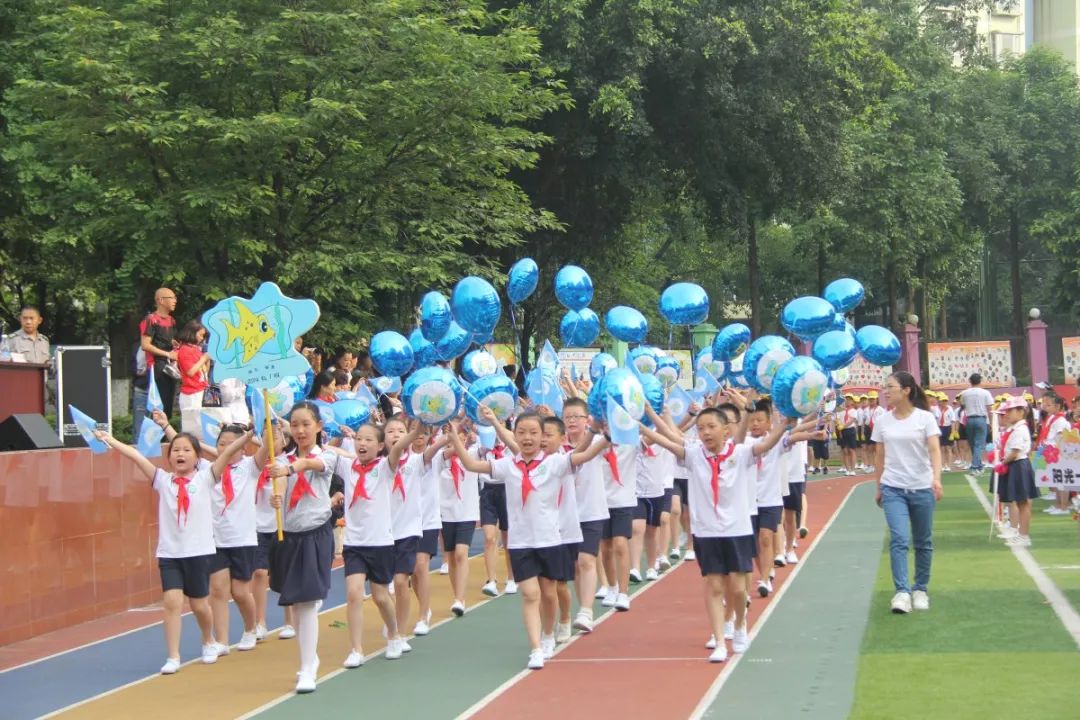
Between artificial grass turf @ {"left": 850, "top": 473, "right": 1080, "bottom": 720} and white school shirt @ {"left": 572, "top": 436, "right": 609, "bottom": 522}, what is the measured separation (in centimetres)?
232

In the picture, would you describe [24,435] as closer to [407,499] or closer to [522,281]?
[407,499]

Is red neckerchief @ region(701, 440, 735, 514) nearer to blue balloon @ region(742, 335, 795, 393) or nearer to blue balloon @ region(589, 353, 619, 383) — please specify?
blue balloon @ region(742, 335, 795, 393)

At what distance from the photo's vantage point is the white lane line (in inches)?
427

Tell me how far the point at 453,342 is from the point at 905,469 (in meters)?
3.85

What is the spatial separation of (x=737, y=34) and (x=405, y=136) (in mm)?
11496

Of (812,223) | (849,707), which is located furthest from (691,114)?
(849,707)

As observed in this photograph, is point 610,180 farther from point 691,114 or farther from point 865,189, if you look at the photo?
point 865,189

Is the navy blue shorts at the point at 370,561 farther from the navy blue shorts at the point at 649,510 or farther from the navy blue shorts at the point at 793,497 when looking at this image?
the navy blue shorts at the point at 793,497

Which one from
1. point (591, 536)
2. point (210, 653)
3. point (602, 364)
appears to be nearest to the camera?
point (210, 653)

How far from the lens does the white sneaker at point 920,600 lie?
11820 mm

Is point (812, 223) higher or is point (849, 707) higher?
point (812, 223)

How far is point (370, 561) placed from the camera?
1062cm

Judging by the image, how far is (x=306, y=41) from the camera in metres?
19.5

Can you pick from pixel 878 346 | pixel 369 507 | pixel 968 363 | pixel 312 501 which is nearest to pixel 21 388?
pixel 312 501
